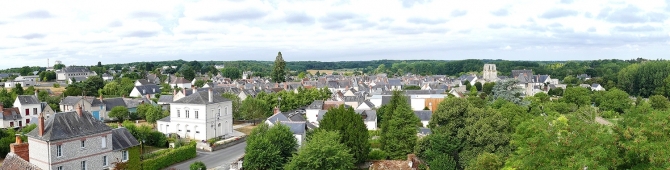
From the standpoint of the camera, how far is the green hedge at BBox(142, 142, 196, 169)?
27656 mm

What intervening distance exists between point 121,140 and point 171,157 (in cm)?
351

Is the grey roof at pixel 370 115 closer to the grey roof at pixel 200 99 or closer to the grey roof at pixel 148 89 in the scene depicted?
the grey roof at pixel 200 99

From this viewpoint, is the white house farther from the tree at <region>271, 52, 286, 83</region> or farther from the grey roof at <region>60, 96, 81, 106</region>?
the tree at <region>271, 52, 286, 83</region>

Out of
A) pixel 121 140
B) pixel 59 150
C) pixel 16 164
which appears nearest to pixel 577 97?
pixel 121 140

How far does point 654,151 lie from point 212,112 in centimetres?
3103

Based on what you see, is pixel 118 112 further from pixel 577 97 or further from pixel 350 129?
pixel 577 97

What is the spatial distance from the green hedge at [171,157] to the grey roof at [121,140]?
134 cm

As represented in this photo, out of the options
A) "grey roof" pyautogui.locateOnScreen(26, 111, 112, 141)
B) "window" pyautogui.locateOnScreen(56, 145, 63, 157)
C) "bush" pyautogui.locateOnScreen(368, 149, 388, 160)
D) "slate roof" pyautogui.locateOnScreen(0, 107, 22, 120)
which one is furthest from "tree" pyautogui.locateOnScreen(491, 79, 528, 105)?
"slate roof" pyautogui.locateOnScreen(0, 107, 22, 120)

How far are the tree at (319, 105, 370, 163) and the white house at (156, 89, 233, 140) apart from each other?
12.1 meters

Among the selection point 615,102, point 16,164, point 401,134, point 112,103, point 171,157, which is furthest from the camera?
point 615,102

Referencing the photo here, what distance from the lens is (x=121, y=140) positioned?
27.1 meters

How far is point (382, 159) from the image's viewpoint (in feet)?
102

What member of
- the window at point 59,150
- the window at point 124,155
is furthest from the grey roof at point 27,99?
the window at point 59,150

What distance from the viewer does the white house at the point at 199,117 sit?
37562 mm
